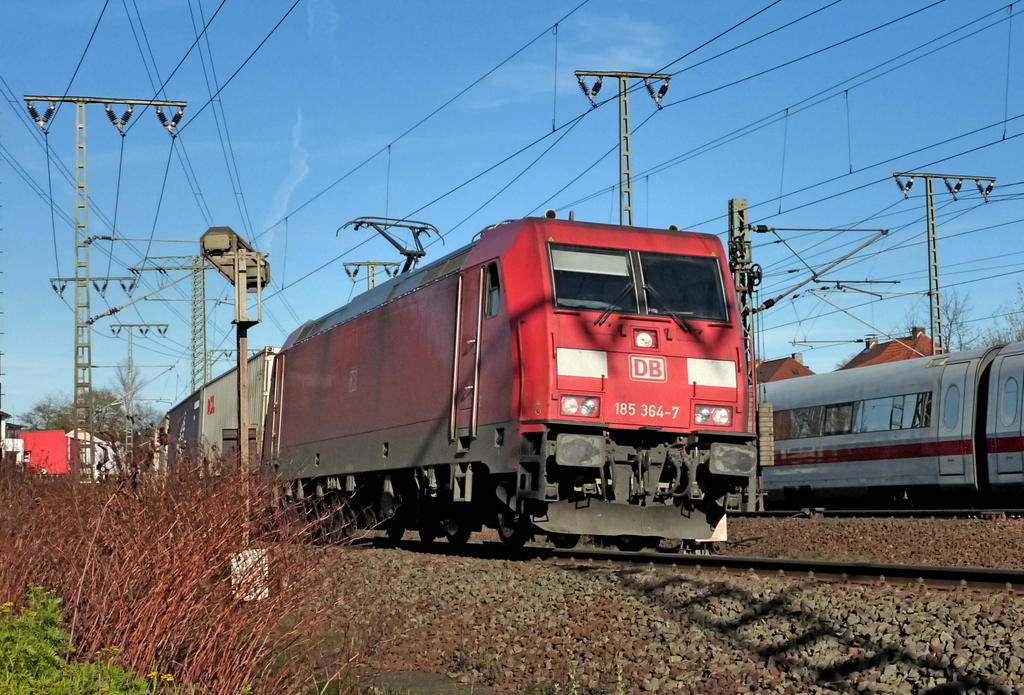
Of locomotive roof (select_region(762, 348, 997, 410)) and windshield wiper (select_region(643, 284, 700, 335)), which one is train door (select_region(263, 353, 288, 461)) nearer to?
windshield wiper (select_region(643, 284, 700, 335))

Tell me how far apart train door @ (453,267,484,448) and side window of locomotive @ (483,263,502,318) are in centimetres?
14

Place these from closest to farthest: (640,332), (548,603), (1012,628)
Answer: (1012,628) → (548,603) → (640,332)

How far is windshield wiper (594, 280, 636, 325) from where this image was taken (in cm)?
1202

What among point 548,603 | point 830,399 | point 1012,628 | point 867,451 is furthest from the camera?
point 830,399

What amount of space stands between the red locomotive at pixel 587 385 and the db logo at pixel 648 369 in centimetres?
2

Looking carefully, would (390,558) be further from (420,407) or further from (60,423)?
(60,423)

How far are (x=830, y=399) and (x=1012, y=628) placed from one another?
1937 centimetres

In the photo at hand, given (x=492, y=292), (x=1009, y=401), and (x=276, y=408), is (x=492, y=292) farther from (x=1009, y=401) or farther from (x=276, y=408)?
(x=1009, y=401)

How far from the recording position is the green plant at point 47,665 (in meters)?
4.87

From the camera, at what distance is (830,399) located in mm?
25484

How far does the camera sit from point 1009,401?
63.1ft

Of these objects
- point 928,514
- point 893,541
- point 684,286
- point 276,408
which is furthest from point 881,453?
point 276,408

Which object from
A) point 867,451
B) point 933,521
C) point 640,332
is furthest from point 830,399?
point 640,332

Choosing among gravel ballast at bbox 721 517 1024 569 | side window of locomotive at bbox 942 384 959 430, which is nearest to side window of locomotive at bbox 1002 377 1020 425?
side window of locomotive at bbox 942 384 959 430
